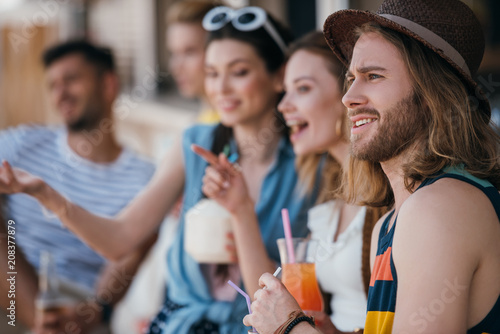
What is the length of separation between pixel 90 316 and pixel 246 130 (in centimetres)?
116

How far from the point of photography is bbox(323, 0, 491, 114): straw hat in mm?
1404

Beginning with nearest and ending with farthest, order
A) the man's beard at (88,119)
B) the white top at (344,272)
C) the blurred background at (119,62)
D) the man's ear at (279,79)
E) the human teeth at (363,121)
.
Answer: the human teeth at (363,121), the white top at (344,272), the man's ear at (279,79), the man's beard at (88,119), the blurred background at (119,62)

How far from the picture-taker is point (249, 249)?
2.13 m

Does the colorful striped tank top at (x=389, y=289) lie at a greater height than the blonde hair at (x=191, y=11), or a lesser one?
lesser

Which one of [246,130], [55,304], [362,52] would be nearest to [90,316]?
[55,304]

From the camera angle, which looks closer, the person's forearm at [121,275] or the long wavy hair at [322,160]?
the long wavy hair at [322,160]

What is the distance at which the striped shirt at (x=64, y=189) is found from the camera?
3.05 m

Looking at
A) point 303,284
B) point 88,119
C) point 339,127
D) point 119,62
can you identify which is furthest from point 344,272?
point 119,62

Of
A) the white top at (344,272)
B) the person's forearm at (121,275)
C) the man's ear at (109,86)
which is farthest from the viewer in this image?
the man's ear at (109,86)

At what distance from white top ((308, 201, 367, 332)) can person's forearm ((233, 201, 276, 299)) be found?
0.20 metres

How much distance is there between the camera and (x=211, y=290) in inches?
95.4

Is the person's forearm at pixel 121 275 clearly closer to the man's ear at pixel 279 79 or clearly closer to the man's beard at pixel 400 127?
the man's ear at pixel 279 79

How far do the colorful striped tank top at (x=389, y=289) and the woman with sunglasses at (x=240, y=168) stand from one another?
0.89 metres

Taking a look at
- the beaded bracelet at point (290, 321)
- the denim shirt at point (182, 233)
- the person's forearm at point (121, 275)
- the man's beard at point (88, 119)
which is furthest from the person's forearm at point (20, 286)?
the beaded bracelet at point (290, 321)
